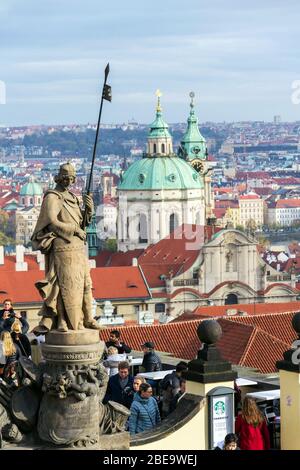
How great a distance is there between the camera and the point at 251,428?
12.3m

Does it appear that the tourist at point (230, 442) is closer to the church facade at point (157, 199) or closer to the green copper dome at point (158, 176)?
the church facade at point (157, 199)

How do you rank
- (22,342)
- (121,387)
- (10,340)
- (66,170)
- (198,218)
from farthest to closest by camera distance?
1. (198,218)
2. (22,342)
3. (10,340)
4. (121,387)
5. (66,170)

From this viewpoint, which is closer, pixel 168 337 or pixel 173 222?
pixel 168 337

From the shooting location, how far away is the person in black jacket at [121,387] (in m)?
13.3

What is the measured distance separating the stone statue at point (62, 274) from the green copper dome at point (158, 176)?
325 feet

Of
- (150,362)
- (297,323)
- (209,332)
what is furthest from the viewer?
(150,362)

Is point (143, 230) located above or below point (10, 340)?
above

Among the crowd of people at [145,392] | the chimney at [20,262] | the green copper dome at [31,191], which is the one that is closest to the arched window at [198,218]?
the chimney at [20,262]

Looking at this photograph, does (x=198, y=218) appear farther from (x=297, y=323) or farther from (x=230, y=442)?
(x=230, y=442)

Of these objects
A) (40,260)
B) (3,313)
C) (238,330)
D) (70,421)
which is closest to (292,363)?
(70,421)

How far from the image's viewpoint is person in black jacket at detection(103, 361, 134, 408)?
13258mm

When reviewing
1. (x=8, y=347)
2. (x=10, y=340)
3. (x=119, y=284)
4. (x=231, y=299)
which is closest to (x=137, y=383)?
(x=8, y=347)

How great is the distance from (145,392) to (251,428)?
829 mm

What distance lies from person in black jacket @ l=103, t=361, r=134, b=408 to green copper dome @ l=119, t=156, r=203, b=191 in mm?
96448
